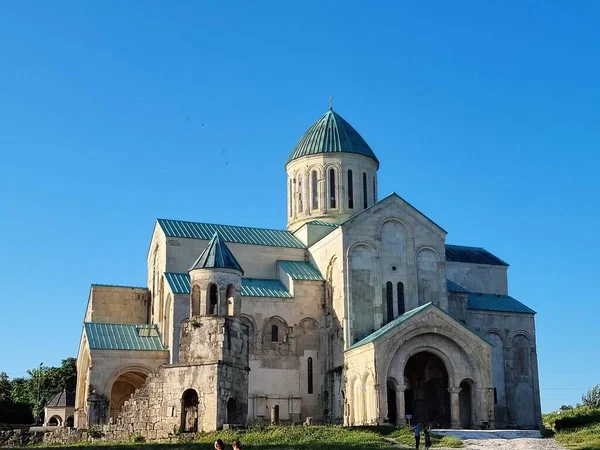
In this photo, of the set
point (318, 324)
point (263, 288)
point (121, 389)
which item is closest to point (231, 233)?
point (263, 288)

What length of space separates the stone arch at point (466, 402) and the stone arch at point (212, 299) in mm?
11186

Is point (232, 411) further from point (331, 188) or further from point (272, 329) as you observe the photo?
point (331, 188)

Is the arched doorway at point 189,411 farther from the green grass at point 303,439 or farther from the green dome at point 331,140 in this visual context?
the green dome at point 331,140

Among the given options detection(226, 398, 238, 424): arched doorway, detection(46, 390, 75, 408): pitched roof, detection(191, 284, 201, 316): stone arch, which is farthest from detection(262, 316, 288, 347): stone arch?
detection(46, 390, 75, 408): pitched roof

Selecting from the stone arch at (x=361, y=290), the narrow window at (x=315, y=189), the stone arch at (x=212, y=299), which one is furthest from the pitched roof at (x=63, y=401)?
the stone arch at (x=212, y=299)

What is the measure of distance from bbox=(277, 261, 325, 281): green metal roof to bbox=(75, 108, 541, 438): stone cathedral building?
5.6 inches

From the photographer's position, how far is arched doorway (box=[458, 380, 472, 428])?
35781mm

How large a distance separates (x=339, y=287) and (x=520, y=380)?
A: 10.9 meters

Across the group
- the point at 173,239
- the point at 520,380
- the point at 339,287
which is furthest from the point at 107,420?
the point at 520,380

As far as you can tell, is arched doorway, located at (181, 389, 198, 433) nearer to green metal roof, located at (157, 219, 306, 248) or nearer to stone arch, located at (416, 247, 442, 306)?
green metal roof, located at (157, 219, 306, 248)

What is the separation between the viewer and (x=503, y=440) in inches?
1135

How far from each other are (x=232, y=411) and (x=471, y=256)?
20.9m

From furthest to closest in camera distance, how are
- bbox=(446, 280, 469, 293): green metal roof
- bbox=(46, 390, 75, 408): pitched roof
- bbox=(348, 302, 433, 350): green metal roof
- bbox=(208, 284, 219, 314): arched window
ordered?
bbox=(46, 390, 75, 408): pitched roof < bbox=(446, 280, 469, 293): green metal roof < bbox=(348, 302, 433, 350): green metal roof < bbox=(208, 284, 219, 314): arched window

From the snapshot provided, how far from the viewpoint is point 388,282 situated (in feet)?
Answer: 128
